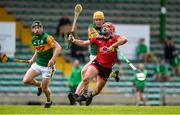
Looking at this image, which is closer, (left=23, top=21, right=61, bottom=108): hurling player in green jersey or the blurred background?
(left=23, top=21, right=61, bottom=108): hurling player in green jersey

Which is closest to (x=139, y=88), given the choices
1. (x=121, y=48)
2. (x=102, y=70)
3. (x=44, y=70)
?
(x=121, y=48)

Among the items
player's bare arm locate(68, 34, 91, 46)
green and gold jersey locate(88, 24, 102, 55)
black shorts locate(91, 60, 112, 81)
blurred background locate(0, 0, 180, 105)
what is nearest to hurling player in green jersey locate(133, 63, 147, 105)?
blurred background locate(0, 0, 180, 105)

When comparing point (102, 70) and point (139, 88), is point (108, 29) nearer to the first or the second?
point (102, 70)

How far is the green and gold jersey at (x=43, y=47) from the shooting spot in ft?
71.7

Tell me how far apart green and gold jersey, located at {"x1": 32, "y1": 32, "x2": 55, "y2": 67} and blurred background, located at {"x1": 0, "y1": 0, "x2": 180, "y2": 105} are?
32.5ft

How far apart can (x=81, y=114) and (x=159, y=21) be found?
1891cm

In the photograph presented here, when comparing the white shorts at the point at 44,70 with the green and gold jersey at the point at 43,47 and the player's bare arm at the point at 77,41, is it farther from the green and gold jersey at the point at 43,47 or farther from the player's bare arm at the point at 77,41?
the player's bare arm at the point at 77,41

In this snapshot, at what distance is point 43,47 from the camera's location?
21953mm

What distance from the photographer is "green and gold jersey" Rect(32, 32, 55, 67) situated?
860 inches

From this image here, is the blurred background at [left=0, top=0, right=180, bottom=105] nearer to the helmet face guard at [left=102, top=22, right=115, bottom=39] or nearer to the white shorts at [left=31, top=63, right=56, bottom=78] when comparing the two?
the white shorts at [left=31, top=63, right=56, bottom=78]

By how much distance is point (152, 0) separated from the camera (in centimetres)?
3853

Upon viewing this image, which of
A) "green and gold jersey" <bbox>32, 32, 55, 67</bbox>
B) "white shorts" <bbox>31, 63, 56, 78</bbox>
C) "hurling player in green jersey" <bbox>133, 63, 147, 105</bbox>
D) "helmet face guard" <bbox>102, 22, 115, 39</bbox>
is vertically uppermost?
"helmet face guard" <bbox>102, 22, 115, 39</bbox>

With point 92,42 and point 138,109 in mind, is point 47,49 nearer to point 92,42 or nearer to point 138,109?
point 92,42

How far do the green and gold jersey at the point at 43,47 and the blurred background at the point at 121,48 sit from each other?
32.5ft
